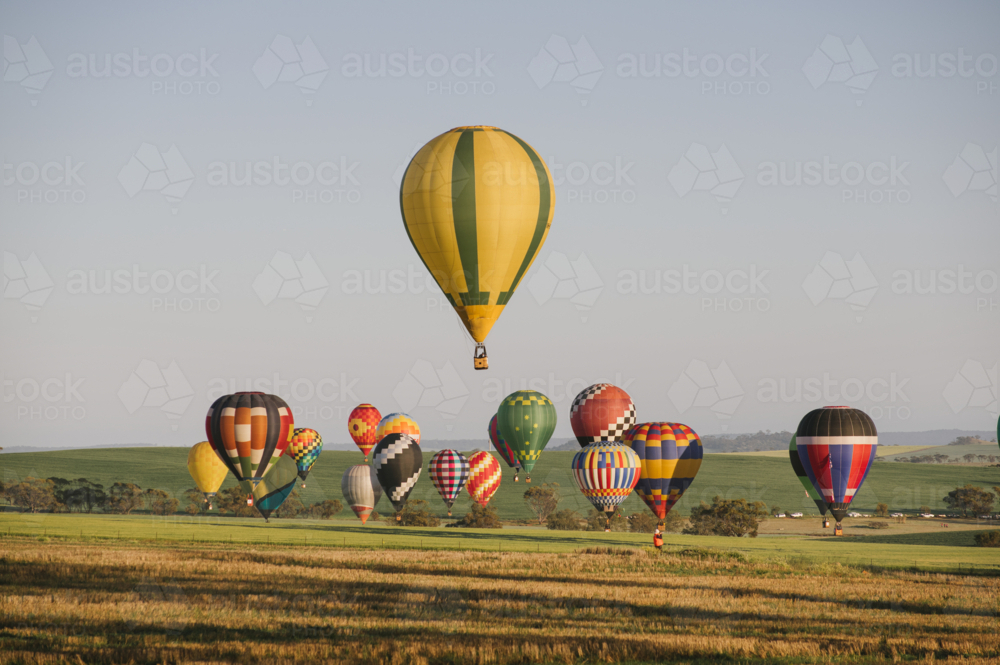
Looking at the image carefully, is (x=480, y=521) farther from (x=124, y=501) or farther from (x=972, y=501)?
(x=972, y=501)

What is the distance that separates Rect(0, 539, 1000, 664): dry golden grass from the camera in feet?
68.2

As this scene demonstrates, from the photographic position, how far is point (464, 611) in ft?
86.5

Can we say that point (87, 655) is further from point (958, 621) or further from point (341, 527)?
point (341, 527)

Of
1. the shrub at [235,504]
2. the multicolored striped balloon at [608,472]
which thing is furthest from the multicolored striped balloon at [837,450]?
the shrub at [235,504]

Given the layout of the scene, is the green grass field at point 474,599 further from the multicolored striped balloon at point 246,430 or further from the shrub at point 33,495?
the shrub at point 33,495

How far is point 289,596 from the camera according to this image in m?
28.1

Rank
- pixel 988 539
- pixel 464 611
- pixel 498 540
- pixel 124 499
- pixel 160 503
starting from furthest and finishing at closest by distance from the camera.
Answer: pixel 124 499 → pixel 160 503 → pixel 988 539 → pixel 498 540 → pixel 464 611

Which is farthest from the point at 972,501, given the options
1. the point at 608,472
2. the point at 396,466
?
the point at 608,472

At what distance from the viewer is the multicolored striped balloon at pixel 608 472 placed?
5366 cm

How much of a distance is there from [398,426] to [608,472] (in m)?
36.2

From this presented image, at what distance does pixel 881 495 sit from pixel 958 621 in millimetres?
96517

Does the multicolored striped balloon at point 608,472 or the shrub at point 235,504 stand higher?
the multicolored striped balloon at point 608,472

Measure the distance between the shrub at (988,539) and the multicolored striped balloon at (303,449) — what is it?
48497 mm

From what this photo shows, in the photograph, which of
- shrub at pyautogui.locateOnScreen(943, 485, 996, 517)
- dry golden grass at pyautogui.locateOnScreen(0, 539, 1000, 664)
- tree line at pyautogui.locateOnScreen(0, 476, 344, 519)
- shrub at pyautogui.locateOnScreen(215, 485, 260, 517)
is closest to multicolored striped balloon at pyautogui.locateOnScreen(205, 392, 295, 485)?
dry golden grass at pyautogui.locateOnScreen(0, 539, 1000, 664)
